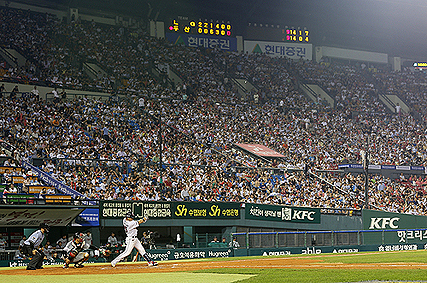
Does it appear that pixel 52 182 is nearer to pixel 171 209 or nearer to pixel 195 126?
pixel 171 209

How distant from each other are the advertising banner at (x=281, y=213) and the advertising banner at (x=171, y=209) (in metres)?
0.95

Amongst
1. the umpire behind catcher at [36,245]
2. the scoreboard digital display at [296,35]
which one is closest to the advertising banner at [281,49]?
the scoreboard digital display at [296,35]

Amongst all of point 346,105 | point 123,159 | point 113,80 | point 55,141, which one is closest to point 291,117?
point 346,105

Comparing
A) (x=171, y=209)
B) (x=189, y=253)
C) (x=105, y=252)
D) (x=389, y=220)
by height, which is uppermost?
(x=171, y=209)

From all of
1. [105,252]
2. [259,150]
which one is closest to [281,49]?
[259,150]

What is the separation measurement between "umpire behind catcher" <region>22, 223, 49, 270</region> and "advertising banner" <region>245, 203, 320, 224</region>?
16.0 meters

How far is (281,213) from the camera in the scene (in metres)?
31.4

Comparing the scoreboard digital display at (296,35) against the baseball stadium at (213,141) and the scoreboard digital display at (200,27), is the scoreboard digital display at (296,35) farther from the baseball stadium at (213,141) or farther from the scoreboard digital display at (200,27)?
the scoreboard digital display at (200,27)

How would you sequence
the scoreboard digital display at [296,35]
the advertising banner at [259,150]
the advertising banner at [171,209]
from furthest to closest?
the scoreboard digital display at [296,35]
the advertising banner at [259,150]
the advertising banner at [171,209]

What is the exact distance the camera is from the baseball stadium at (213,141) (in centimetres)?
2295

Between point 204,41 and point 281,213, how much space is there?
2534cm

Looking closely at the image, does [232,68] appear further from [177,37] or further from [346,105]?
[346,105]

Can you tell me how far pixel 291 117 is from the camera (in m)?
44.2

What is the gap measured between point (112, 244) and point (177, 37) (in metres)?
30.4
